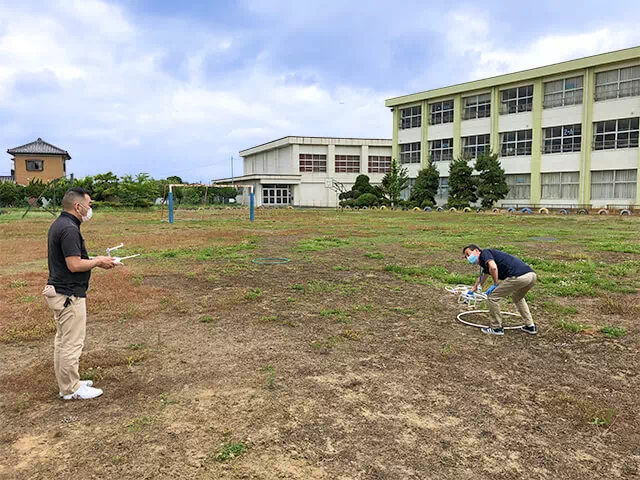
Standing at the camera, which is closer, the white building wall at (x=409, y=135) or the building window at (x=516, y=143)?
the building window at (x=516, y=143)

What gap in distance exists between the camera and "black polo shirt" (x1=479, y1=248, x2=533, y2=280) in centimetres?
664

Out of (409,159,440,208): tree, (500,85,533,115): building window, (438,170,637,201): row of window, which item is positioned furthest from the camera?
(409,159,440,208): tree

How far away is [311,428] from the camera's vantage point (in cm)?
402

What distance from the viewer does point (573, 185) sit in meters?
40.4

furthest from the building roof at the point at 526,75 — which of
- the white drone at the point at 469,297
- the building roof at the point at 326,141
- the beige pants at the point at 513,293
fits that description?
the beige pants at the point at 513,293

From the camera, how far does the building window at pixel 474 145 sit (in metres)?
46.3

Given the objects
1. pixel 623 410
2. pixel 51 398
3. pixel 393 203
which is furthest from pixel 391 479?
pixel 393 203

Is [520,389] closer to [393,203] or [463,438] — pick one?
[463,438]

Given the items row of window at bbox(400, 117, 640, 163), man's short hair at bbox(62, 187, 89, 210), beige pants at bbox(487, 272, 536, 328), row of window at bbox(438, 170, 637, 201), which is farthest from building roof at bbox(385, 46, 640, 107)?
man's short hair at bbox(62, 187, 89, 210)

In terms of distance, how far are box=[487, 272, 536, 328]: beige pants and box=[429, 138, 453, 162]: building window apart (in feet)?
147

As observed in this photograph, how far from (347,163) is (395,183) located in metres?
17.0

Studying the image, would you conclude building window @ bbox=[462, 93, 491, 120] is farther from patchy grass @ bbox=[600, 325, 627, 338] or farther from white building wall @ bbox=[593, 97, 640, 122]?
patchy grass @ bbox=[600, 325, 627, 338]

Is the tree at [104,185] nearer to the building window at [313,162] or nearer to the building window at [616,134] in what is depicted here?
the building window at [313,162]

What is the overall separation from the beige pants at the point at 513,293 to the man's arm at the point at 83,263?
15.5 feet
